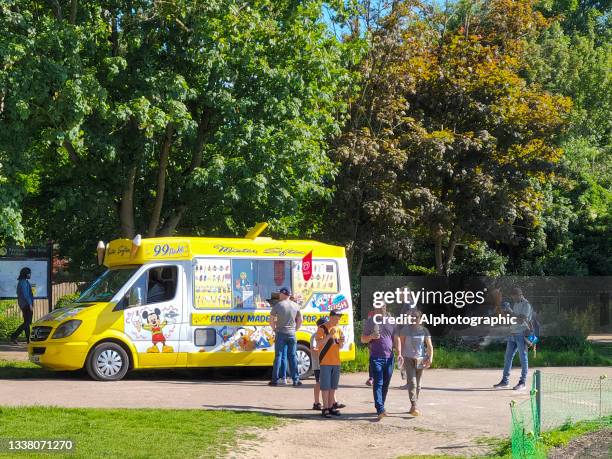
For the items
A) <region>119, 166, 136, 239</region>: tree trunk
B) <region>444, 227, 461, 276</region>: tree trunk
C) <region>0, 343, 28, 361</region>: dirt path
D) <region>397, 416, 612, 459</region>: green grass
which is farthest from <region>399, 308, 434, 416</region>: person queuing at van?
<region>444, 227, 461, 276</region>: tree trunk

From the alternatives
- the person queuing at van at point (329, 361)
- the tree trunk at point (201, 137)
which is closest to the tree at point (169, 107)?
the tree trunk at point (201, 137)

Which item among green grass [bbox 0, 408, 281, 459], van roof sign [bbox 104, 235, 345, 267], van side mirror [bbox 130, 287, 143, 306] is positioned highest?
van roof sign [bbox 104, 235, 345, 267]

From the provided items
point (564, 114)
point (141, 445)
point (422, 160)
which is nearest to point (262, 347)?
point (141, 445)

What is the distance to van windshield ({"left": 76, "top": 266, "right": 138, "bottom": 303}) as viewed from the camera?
16.2m

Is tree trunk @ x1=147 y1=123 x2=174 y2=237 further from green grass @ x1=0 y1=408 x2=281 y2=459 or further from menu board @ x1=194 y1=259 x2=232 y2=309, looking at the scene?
green grass @ x1=0 y1=408 x2=281 y2=459

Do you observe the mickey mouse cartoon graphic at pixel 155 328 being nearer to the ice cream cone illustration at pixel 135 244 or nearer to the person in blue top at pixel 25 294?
the ice cream cone illustration at pixel 135 244

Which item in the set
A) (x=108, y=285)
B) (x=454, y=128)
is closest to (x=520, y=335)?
(x=108, y=285)

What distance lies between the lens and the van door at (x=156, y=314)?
16.1 m

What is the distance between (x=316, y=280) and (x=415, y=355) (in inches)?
177

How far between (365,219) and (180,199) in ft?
17.6

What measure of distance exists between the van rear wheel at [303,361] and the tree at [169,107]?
3.85 meters

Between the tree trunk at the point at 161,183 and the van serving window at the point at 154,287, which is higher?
the tree trunk at the point at 161,183

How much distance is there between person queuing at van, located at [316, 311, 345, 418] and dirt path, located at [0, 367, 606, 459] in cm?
24

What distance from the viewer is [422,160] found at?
24.3 m
